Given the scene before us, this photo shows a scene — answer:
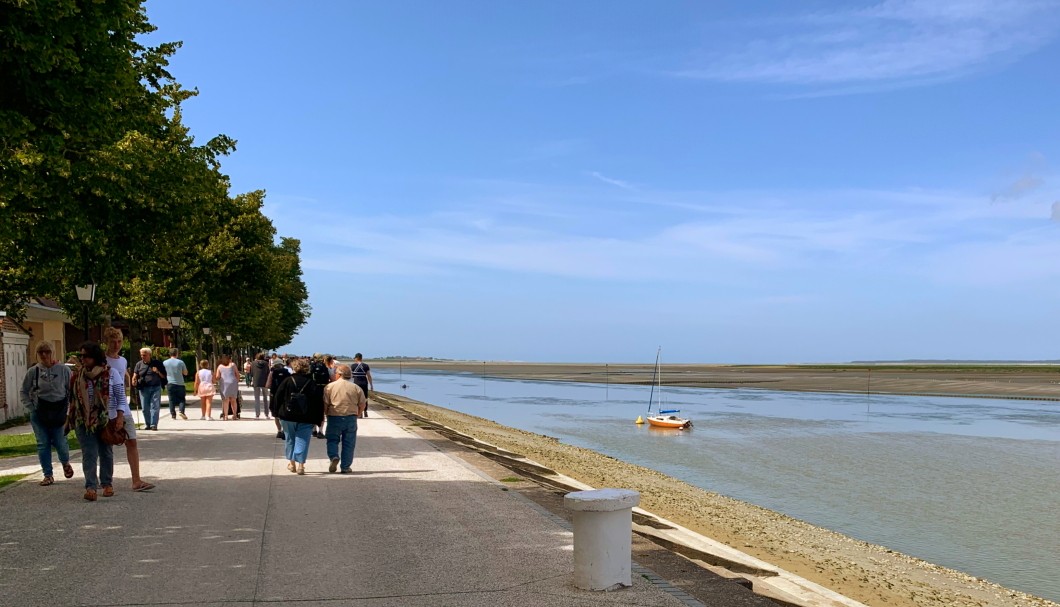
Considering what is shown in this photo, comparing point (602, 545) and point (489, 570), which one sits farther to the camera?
point (489, 570)

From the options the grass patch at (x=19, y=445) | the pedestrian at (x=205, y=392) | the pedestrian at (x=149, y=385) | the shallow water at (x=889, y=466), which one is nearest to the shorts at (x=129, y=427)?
the grass patch at (x=19, y=445)

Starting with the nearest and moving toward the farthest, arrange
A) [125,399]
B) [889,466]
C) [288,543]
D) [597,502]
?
[597,502] → [288,543] → [125,399] → [889,466]

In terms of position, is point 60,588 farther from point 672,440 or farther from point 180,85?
point 672,440

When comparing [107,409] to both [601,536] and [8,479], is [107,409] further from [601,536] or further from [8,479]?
[601,536]

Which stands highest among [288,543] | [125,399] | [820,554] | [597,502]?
[125,399]

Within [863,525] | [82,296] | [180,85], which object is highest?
[180,85]

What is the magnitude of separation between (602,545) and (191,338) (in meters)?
54.3

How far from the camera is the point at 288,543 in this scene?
848 centimetres

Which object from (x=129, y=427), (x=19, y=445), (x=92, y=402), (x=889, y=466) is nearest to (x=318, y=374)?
(x=129, y=427)

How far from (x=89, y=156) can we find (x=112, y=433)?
5.78 m

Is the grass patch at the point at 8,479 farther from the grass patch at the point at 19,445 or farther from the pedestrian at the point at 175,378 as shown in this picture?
the pedestrian at the point at 175,378

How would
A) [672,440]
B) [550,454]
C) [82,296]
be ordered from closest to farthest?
[82,296] → [550,454] → [672,440]

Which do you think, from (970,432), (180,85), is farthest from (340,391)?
(970,432)

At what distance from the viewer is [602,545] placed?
6789 millimetres
